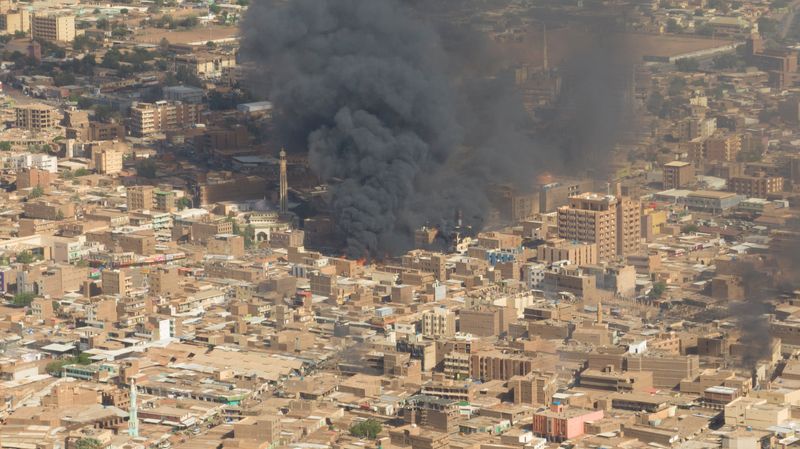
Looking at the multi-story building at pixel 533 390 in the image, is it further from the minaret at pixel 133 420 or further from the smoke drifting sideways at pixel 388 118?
the smoke drifting sideways at pixel 388 118

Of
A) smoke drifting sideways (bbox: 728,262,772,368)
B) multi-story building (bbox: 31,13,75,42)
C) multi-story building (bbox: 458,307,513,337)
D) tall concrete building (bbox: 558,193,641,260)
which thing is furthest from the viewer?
multi-story building (bbox: 31,13,75,42)

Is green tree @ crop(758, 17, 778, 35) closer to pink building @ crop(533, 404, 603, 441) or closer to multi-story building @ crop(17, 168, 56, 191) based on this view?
multi-story building @ crop(17, 168, 56, 191)

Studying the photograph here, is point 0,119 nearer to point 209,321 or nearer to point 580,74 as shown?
point 580,74

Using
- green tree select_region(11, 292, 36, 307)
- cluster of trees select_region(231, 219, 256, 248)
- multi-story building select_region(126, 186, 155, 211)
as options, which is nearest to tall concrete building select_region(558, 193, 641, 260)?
cluster of trees select_region(231, 219, 256, 248)

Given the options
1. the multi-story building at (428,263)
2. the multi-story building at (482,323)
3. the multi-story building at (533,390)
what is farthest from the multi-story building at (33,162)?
the multi-story building at (533,390)

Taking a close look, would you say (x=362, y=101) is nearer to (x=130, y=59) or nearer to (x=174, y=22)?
(x=130, y=59)

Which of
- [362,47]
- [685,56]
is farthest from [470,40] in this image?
[685,56]

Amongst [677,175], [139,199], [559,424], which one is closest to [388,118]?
[139,199]
